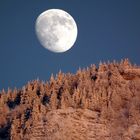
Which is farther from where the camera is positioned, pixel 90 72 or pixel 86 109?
pixel 90 72

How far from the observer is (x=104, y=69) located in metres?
64.0

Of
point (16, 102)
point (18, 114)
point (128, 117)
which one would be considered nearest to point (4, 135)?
point (18, 114)

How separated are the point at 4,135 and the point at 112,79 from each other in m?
10.2

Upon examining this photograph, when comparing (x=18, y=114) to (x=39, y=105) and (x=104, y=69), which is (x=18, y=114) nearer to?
(x=39, y=105)

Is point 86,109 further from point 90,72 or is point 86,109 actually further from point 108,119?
point 90,72

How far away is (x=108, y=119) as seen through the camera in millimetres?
56844

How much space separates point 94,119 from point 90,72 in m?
7.98

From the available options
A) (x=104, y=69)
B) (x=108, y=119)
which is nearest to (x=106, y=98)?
(x=108, y=119)

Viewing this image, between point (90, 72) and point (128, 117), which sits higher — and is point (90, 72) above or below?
above

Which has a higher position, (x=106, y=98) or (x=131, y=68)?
(x=131, y=68)

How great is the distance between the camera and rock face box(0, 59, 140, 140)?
54.8 meters

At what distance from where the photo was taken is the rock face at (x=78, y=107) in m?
54.8

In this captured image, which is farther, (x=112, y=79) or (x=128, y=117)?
(x=112, y=79)

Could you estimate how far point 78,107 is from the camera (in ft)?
186
